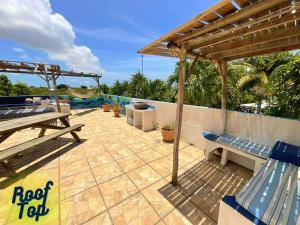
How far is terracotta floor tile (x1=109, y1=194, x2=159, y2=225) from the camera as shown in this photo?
1636 mm

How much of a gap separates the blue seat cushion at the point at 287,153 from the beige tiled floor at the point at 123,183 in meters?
0.74

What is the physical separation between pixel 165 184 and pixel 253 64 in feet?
23.6

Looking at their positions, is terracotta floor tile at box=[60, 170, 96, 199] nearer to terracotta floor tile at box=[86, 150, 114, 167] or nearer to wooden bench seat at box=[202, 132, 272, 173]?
terracotta floor tile at box=[86, 150, 114, 167]

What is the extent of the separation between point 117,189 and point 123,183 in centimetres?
15

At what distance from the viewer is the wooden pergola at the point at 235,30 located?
1185 mm

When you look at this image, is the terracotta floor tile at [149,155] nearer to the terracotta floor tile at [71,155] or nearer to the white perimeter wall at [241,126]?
the white perimeter wall at [241,126]

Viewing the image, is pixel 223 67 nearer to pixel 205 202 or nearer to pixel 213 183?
pixel 213 183

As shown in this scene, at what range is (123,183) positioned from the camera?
2.29 meters

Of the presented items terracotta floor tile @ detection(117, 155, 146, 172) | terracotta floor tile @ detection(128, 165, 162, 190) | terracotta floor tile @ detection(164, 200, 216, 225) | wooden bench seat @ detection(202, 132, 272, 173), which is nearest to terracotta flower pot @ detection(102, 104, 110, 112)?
terracotta floor tile @ detection(117, 155, 146, 172)

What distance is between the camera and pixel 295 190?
1349 mm

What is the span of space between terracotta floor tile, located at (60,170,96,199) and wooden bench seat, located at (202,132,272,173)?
7.76 feet

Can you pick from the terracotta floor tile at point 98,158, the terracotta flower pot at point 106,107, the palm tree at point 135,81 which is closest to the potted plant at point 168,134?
the terracotta floor tile at point 98,158

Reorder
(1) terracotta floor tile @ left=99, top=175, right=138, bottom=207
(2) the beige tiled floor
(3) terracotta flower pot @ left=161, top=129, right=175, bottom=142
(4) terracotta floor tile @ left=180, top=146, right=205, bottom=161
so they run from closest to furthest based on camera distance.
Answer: (2) the beige tiled floor → (1) terracotta floor tile @ left=99, top=175, right=138, bottom=207 → (4) terracotta floor tile @ left=180, top=146, right=205, bottom=161 → (3) terracotta flower pot @ left=161, top=129, right=175, bottom=142

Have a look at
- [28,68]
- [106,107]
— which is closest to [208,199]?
[106,107]
